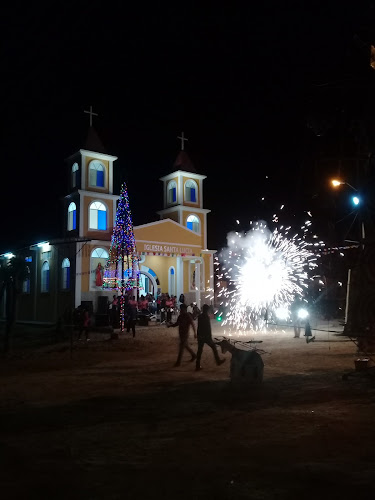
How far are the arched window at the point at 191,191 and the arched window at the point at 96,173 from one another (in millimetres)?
7144

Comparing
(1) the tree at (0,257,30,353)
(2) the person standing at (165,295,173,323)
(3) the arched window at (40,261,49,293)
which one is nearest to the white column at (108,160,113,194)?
(3) the arched window at (40,261,49,293)

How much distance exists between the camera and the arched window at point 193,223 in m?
35.4

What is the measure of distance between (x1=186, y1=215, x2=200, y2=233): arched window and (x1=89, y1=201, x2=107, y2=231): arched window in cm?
726

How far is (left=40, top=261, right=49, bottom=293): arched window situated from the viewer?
31094 mm

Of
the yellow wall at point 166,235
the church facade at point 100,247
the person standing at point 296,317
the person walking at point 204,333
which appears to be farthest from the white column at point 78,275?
the person walking at point 204,333

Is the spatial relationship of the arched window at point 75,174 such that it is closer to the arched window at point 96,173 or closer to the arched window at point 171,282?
the arched window at point 96,173

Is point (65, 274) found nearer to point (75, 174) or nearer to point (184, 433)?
point (75, 174)

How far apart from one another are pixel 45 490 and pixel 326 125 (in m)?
9.56

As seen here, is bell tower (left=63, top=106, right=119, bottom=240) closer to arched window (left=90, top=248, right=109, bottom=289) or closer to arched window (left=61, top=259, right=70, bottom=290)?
arched window (left=90, top=248, right=109, bottom=289)

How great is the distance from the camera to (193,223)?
117 ft

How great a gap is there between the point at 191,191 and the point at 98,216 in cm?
847

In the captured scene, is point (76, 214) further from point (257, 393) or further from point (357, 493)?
point (357, 493)

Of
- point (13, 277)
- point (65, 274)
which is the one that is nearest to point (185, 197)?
point (65, 274)

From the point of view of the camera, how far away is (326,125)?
11.3 m
